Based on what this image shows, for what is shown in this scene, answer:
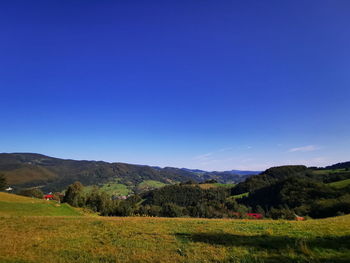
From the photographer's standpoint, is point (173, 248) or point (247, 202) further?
point (247, 202)

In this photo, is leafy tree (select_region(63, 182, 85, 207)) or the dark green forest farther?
the dark green forest

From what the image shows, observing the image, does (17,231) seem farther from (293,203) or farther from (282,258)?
(293,203)

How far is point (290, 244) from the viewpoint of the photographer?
10.4 meters

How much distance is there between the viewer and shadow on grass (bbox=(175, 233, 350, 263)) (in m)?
8.26

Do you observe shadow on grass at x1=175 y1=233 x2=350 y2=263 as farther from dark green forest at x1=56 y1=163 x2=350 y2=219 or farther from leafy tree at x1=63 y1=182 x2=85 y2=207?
leafy tree at x1=63 y1=182 x2=85 y2=207

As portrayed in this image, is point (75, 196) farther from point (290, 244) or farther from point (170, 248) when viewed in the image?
point (290, 244)

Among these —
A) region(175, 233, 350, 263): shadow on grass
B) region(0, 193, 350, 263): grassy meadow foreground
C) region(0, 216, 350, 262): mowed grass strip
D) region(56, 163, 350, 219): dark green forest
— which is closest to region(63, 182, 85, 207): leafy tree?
region(56, 163, 350, 219): dark green forest

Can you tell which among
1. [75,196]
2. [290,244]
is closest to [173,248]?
[290,244]

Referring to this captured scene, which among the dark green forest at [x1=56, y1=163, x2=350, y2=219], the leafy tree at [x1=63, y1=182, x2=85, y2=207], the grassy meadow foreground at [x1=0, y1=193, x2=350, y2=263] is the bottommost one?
the dark green forest at [x1=56, y1=163, x2=350, y2=219]

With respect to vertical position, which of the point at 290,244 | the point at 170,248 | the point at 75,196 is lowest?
the point at 75,196

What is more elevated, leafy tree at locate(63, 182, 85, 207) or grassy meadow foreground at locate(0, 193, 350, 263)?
grassy meadow foreground at locate(0, 193, 350, 263)

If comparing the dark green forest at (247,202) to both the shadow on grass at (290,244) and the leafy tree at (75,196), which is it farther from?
the shadow on grass at (290,244)

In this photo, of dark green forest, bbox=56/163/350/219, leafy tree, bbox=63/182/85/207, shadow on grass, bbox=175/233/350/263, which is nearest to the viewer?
shadow on grass, bbox=175/233/350/263

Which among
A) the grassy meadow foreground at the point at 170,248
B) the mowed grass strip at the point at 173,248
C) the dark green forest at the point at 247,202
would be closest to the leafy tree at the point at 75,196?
the dark green forest at the point at 247,202
